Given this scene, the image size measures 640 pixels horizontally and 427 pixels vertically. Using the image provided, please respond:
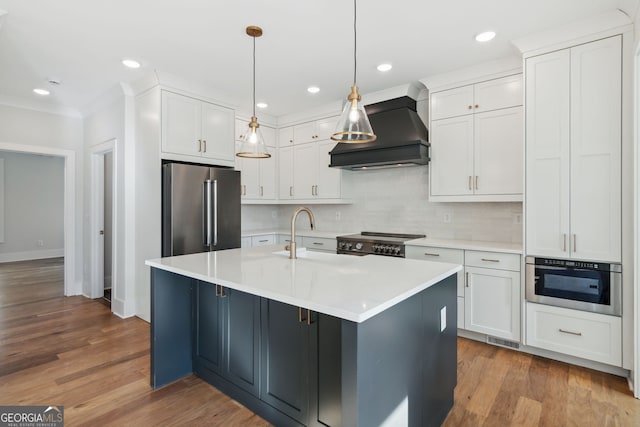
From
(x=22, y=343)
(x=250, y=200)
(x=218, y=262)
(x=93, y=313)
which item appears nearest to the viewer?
(x=218, y=262)

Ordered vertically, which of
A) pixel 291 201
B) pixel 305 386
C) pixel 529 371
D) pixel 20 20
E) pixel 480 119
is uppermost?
pixel 20 20

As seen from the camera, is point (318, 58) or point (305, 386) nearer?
point (305, 386)

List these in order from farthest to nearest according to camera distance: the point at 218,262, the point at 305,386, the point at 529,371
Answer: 1. the point at 529,371
2. the point at 218,262
3. the point at 305,386

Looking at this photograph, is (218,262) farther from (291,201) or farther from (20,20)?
(291,201)

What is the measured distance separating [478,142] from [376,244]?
1.44 m

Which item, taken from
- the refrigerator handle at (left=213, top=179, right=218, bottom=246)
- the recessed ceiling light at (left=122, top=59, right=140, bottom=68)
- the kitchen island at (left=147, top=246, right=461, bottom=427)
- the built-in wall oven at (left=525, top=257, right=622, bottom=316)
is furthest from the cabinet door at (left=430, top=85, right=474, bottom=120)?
the recessed ceiling light at (left=122, top=59, right=140, bottom=68)

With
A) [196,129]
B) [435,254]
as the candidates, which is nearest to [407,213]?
[435,254]

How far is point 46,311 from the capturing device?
4.01 m

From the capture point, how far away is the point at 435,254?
3.29 m

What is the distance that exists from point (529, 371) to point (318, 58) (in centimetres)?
316

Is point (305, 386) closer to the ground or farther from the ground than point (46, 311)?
farther from the ground

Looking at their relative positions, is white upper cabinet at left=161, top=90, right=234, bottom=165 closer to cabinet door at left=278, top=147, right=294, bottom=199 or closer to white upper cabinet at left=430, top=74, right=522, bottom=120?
cabinet door at left=278, top=147, right=294, bottom=199

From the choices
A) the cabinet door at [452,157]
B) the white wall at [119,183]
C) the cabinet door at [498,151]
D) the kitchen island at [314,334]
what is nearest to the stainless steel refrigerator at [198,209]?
the white wall at [119,183]

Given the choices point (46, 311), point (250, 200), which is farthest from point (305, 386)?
point (46, 311)
